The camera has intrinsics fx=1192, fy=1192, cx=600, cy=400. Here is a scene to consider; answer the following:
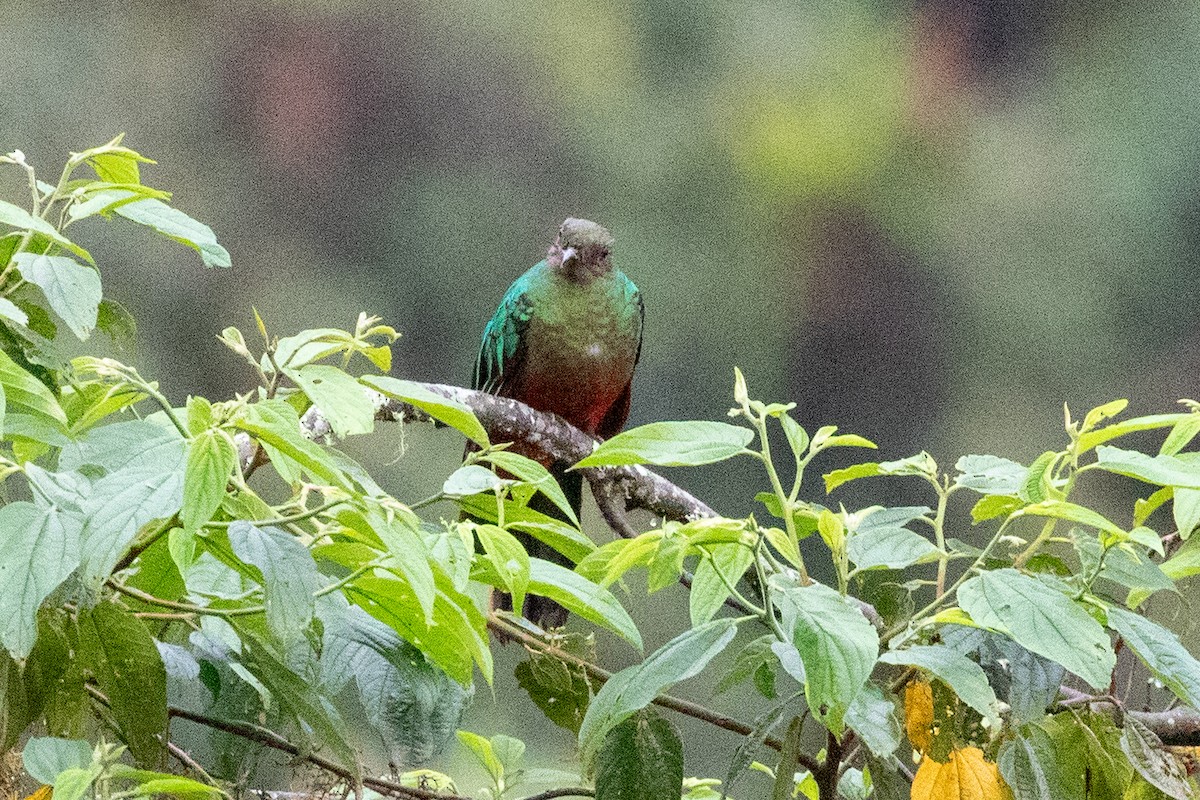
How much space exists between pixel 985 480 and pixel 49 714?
1.61 feet

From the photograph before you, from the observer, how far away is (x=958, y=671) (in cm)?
56

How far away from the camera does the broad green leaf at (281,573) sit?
1.47ft

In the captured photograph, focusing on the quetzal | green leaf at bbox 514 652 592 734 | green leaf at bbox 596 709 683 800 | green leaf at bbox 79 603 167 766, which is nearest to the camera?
green leaf at bbox 79 603 167 766

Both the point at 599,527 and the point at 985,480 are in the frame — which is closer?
the point at 985,480

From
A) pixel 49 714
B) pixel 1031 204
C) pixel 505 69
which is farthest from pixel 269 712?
pixel 1031 204

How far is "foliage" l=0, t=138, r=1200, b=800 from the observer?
464 millimetres

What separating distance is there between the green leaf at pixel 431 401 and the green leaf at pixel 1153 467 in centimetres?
30

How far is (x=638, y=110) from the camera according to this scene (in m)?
1.94

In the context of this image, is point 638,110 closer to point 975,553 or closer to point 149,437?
point 975,553

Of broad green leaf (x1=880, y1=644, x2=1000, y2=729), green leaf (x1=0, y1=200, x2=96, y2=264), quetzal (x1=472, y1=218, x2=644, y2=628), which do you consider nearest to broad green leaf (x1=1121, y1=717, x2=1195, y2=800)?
broad green leaf (x1=880, y1=644, x2=1000, y2=729)

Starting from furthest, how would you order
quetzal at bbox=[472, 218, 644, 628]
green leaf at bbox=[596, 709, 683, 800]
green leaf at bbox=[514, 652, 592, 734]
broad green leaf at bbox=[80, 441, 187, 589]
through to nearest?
quetzal at bbox=[472, 218, 644, 628]
green leaf at bbox=[514, 652, 592, 734]
green leaf at bbox=[596, 709, 683, 800]
broad green leaf at bbox=[80, 441, 187, 589]

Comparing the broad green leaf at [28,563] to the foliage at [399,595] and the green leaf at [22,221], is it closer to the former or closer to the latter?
the foliage at [399,595]

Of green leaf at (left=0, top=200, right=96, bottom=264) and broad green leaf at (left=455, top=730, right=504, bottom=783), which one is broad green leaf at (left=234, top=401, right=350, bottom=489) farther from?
broad green leaf at (left=455, top=730, right=504, bottom=783)

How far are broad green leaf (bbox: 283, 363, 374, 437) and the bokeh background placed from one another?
4.24ft
